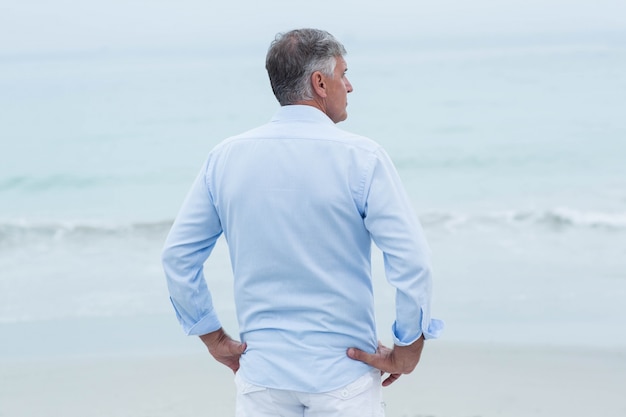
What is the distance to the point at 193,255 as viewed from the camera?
5.84ft

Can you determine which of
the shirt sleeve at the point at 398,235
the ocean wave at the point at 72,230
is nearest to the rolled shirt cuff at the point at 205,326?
the shirt sleeve at the point at 398,235

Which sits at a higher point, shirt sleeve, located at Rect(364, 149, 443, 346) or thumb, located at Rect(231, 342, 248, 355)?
shirt sleeve, located at Rect(364, 149, 443, 346)

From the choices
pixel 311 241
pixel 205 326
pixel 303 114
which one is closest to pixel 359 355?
pixel 311 241

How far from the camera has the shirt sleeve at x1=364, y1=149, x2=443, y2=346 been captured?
157cm

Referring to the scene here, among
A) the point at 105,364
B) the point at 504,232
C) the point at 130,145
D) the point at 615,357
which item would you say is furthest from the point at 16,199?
the point at 615,357

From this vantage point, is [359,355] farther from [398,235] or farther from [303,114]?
[303,114]

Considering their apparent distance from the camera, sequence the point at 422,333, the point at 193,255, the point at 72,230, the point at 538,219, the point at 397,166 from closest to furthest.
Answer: the point at 422,333 < the point at 193,255 < the point at 538,219 < the point at 72,230 < the point at 397,166

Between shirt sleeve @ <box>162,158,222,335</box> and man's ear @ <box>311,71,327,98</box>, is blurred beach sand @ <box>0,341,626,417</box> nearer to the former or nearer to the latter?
shirt sleeve @ <box>162,158,222,335</box>

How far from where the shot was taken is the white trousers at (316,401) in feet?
5.49

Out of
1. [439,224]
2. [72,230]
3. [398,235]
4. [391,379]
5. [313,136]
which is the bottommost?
[72,230]

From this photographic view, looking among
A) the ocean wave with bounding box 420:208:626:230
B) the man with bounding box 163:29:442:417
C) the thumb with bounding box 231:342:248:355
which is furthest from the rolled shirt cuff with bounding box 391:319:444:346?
the ocean wave with bounding box 420:208:626:230

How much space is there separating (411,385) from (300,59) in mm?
2387

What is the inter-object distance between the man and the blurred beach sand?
1.85 metres

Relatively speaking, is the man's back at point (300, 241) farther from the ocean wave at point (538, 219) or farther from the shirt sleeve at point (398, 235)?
the ocean wave at point (538, 219)
